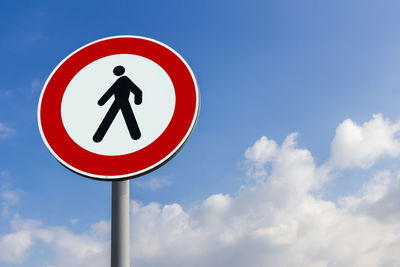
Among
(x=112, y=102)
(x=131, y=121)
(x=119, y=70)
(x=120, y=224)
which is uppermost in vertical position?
(x=119, y=70)

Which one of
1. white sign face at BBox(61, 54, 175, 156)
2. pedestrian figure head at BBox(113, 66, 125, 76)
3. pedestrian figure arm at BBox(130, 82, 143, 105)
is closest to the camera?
white sign face at BBox(61, 54, 175, 156)

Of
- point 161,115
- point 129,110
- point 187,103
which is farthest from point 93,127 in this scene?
point 187,103

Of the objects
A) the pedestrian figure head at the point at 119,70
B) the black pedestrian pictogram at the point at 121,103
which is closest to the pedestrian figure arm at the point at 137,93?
the black pedestrian pictogram at the point at 121,103

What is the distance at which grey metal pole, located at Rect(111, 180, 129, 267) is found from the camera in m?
1.53

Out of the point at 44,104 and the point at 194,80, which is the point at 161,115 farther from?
the point at 44,104

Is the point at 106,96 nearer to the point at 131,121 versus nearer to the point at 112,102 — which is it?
the point at 112,102

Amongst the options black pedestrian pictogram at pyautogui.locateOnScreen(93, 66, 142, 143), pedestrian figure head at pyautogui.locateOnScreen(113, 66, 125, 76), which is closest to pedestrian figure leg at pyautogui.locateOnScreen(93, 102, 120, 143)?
black pedestrian pictogram at pyautogui.locateOnScreen(93, 66, 142, 143)

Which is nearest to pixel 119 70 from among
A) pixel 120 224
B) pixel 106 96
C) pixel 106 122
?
pixel 106 96

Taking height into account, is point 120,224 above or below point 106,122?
below

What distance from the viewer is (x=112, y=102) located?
179cm

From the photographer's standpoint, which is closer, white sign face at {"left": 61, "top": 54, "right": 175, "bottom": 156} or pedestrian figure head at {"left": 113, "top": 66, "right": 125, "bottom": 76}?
white sign face at {"left": 61, "top": 54, "right": 175, "bottom": 156}

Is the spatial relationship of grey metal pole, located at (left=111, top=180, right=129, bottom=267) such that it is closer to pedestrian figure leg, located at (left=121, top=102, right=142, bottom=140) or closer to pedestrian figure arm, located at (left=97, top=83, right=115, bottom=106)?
pedestrian figure leg, located at (left=121, top=102, right=142, bottom=140)

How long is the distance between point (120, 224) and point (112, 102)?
0.52 metres

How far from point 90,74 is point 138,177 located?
58cm
